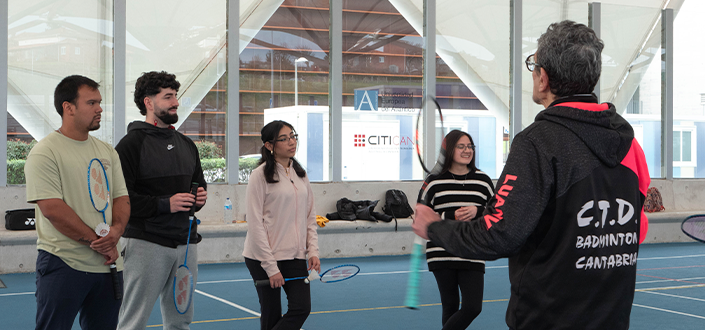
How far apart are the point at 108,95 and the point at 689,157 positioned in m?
12.5

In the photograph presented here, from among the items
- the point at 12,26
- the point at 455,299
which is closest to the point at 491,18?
the point at 12,26

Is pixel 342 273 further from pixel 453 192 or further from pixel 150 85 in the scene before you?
pixel 150 85

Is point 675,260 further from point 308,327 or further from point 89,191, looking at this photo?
point 89,191

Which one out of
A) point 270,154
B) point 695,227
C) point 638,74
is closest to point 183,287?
point 270,154

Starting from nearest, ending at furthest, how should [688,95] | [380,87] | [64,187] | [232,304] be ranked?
[64,187] < [232,304] < [380,87] < [688,95]

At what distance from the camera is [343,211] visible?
35.3 ft

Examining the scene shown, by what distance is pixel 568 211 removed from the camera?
1843mm

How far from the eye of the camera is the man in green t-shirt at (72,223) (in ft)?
10.1

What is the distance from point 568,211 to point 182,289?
8.87 ft

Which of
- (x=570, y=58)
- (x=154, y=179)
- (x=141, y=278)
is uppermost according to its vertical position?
(x=570, y=58)

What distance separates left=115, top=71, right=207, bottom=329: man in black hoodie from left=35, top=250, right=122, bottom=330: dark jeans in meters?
0.39

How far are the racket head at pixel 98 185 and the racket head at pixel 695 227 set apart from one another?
348cm

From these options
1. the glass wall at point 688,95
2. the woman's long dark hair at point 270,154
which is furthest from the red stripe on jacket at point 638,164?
the glass wall at point 688,95

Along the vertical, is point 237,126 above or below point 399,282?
above
